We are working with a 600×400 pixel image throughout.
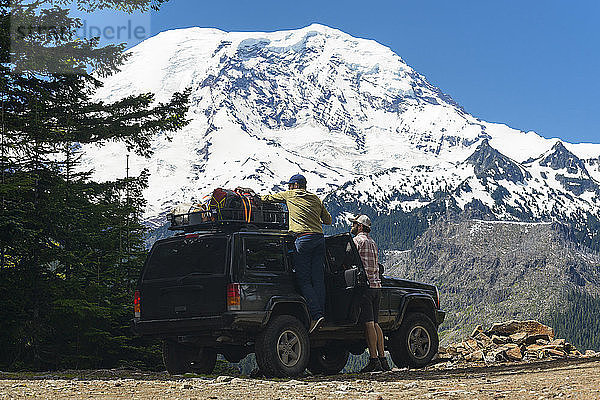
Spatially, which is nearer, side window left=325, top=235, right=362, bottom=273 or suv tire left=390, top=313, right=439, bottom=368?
side window left=325, top=235, right=362, bottom=273

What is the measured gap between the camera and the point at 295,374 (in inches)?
482

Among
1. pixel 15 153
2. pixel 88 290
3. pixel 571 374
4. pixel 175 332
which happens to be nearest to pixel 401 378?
pixel 571 374

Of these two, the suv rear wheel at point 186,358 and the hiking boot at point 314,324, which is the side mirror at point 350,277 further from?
the suv rear wheel at point 186,358

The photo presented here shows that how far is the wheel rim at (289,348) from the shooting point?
40.0ft

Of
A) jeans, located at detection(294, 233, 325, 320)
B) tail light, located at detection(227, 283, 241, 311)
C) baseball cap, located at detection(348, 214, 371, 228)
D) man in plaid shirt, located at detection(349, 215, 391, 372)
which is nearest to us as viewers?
tail light, located at detection(227, 283, 241, 311)

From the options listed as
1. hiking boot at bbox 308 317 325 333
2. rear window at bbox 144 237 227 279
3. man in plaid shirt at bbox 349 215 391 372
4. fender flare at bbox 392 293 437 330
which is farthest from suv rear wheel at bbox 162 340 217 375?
fender flare at bbox 392 293 437 330

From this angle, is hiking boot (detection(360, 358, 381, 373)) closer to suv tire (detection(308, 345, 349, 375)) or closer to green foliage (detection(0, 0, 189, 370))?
suv tire (detection(308, 345, 349, 375))

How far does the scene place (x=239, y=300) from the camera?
1166 centimetres

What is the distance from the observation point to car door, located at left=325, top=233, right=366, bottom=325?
13.2m

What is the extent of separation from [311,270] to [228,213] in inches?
66.0

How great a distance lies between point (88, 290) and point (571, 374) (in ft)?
40.9

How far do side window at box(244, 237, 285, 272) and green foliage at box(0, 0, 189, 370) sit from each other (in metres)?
6.74

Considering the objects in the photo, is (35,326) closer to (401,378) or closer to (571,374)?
(401,378)

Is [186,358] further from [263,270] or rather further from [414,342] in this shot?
[414,342]
